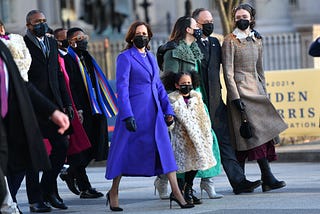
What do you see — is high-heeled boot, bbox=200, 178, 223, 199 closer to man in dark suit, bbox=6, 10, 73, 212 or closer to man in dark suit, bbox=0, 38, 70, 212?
man in dark suit, bbox=6, 10, 73, 212

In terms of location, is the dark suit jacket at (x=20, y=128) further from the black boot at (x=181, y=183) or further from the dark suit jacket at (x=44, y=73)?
the black boot at (x=181, y=183)

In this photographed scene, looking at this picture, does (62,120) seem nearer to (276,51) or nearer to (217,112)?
(217,112)

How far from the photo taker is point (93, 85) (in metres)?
13.2

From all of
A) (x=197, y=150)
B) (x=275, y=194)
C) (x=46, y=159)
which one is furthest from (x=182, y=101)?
(x=46, y=159)

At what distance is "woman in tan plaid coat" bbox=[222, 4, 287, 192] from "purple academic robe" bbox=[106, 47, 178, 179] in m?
1.32

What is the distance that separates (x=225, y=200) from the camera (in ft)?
39.6

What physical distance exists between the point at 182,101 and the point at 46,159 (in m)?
3.21

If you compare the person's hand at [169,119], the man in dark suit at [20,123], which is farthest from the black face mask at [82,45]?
the man in dark suit at [20,123]

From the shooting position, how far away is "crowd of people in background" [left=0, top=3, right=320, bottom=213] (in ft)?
37.5

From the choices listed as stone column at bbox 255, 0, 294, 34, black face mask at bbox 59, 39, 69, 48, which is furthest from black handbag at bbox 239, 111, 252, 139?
stone column at bbox 255, 0, 294, 34

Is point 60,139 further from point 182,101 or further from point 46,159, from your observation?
point 46,159

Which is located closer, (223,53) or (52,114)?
(52,114)

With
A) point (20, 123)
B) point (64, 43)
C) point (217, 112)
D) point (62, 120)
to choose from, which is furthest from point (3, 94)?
point (64, 43)

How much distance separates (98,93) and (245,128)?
1.61 m
